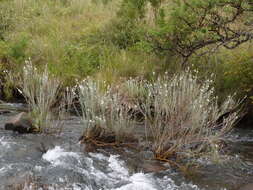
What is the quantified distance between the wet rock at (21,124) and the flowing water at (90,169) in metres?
0.19

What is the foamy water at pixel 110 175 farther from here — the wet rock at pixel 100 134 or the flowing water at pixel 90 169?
the wet rock at pixel 100 134

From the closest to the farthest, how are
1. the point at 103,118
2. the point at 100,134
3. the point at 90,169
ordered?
the point at 90,169 < the point at 103,118 < the point at 100,134

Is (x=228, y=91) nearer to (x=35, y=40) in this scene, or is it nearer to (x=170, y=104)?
(x=170, y=104)

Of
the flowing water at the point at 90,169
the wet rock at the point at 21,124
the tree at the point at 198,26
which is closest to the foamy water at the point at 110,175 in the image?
the flowing water at the point at 90,169

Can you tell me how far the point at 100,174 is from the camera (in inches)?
205

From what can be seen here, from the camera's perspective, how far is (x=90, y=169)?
210 inches

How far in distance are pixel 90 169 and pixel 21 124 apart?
6.42ft

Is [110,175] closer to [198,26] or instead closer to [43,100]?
[43,100]

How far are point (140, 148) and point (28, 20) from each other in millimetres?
8787

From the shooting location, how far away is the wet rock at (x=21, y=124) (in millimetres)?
6609

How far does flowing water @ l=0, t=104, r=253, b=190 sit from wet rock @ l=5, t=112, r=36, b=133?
193 millimetres

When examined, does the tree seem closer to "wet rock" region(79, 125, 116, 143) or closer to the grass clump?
the grass clump

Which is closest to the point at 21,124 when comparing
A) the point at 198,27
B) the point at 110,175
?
the point at 110,175

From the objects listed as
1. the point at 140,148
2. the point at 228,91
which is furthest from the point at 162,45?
the point at 140,148
